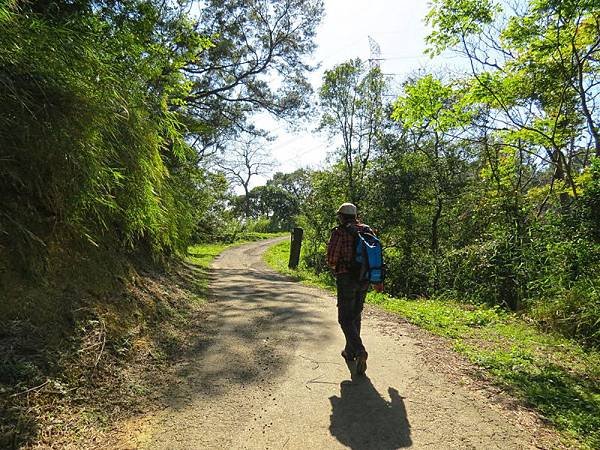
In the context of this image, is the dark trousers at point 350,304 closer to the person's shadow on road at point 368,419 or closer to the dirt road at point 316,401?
the dirt road at point 316,401

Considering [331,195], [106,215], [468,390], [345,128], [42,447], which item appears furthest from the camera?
[345,128]

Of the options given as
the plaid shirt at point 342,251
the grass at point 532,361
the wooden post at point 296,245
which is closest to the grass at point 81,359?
the plaid shirt at point 342,251

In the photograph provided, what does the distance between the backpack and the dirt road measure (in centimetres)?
108

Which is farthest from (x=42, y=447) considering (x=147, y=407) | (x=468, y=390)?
(x=468, y=390)

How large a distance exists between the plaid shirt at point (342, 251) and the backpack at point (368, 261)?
66mm

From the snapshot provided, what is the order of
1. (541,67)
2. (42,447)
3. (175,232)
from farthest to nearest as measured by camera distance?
(541,67) < (175,232) < (42,447)

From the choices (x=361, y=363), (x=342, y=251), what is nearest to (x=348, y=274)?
(x=342, y=251)

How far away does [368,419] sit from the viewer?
326 centimetres

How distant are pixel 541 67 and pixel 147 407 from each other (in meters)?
10.9

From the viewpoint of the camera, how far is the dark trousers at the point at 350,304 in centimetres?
438

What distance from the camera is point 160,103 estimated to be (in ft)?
20.4

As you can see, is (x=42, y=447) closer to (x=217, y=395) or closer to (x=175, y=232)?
(x=217, y=395)

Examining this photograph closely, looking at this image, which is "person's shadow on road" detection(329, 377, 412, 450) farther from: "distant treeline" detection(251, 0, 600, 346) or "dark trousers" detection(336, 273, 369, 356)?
"distant treeline" detection(251, 0, 600, 346)

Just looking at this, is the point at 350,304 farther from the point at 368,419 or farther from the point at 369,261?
the point at 368,419
